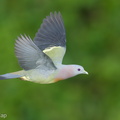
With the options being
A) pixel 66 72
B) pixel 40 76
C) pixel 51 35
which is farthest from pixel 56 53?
pixel 40 76

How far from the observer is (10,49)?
436 inches

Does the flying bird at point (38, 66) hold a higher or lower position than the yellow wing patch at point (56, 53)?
lower

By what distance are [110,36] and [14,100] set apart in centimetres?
302

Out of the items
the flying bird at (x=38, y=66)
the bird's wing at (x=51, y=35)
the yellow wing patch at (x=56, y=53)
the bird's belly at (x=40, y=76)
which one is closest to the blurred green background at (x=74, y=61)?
the bird's wing at (x=51, y=35)

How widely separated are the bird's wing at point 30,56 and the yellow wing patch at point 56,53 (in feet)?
A: 1.11

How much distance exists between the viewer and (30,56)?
621 cm

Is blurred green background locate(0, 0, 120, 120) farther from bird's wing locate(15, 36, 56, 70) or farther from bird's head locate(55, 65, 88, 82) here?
bird's wing locate(15, 36, 56, 70)

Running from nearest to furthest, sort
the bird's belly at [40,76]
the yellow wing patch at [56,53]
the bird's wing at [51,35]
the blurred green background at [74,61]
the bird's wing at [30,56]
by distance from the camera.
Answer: the bird's wing at [30,56], the bird's belly at [40,76], the yellow wing patch at [56,53], the bird's wing at [51,35], the blurred green background at [74,61]

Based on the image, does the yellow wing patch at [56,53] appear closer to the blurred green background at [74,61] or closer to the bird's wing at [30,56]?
the bird's wing at [30,56]

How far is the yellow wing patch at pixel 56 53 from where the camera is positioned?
22.2ft

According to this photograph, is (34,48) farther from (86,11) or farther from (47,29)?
(86,11)

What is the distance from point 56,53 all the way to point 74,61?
5.22 m

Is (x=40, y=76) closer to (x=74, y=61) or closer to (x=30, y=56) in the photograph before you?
(x=30, y=56)

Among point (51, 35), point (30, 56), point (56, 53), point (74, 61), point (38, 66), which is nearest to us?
point (30, 56)
